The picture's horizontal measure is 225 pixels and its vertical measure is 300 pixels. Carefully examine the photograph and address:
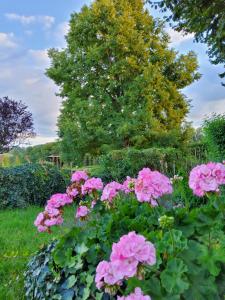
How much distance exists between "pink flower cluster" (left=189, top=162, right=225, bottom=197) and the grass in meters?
1.35

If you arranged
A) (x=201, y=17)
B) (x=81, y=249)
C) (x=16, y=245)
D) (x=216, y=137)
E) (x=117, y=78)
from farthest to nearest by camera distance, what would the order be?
(x=117, y=78) < (x=201, y=17) < (x=216, y=137) < (x=16, y=245) < (x=81, y=249)

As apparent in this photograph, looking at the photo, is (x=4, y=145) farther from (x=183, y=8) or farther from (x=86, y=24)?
(x=183, y=8)

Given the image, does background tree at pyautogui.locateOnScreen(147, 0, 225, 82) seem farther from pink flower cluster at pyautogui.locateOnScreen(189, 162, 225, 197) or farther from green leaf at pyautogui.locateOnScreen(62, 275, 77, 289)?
green leaf at pyautogui.locateOnScreen(62, 275, 77, 289)

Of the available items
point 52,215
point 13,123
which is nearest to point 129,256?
point 52,215

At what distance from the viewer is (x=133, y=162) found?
36.2 ft

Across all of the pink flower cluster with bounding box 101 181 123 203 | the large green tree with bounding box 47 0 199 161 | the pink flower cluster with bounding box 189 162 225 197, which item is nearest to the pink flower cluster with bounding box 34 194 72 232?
the pink flower cluster with bounding box 101 181 123 203

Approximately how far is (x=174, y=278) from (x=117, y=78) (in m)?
18.2

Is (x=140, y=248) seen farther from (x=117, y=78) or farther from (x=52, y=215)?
(x=117, y=78)

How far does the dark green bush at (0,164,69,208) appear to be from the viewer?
29.9 ft

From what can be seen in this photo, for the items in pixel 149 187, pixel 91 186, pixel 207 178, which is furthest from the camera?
pixel 91 186

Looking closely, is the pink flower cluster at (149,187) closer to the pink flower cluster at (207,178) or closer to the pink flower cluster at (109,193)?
the pink flower cluster at (207,178)

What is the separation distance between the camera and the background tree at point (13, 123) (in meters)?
28.8

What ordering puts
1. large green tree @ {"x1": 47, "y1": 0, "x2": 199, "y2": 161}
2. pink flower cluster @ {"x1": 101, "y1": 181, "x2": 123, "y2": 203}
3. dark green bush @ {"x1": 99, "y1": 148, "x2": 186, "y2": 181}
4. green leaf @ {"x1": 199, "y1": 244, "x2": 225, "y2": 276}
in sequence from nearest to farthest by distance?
→ green leaf @ {"x1": 199, "y1": 244, "x2": 225, "y2": 276}
pink flower cluster @ {"x1": 101, "y1": 181, "x2": 123, "y2": 203}
dark green bush @ {"x1": 99, "y1": 148, "x2": 186, "y2": 181}
large green tree @ {"x1": 47, "y1": 0, "x2": 199, "y2": 161}

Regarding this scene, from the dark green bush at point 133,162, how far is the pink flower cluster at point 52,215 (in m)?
7.53
